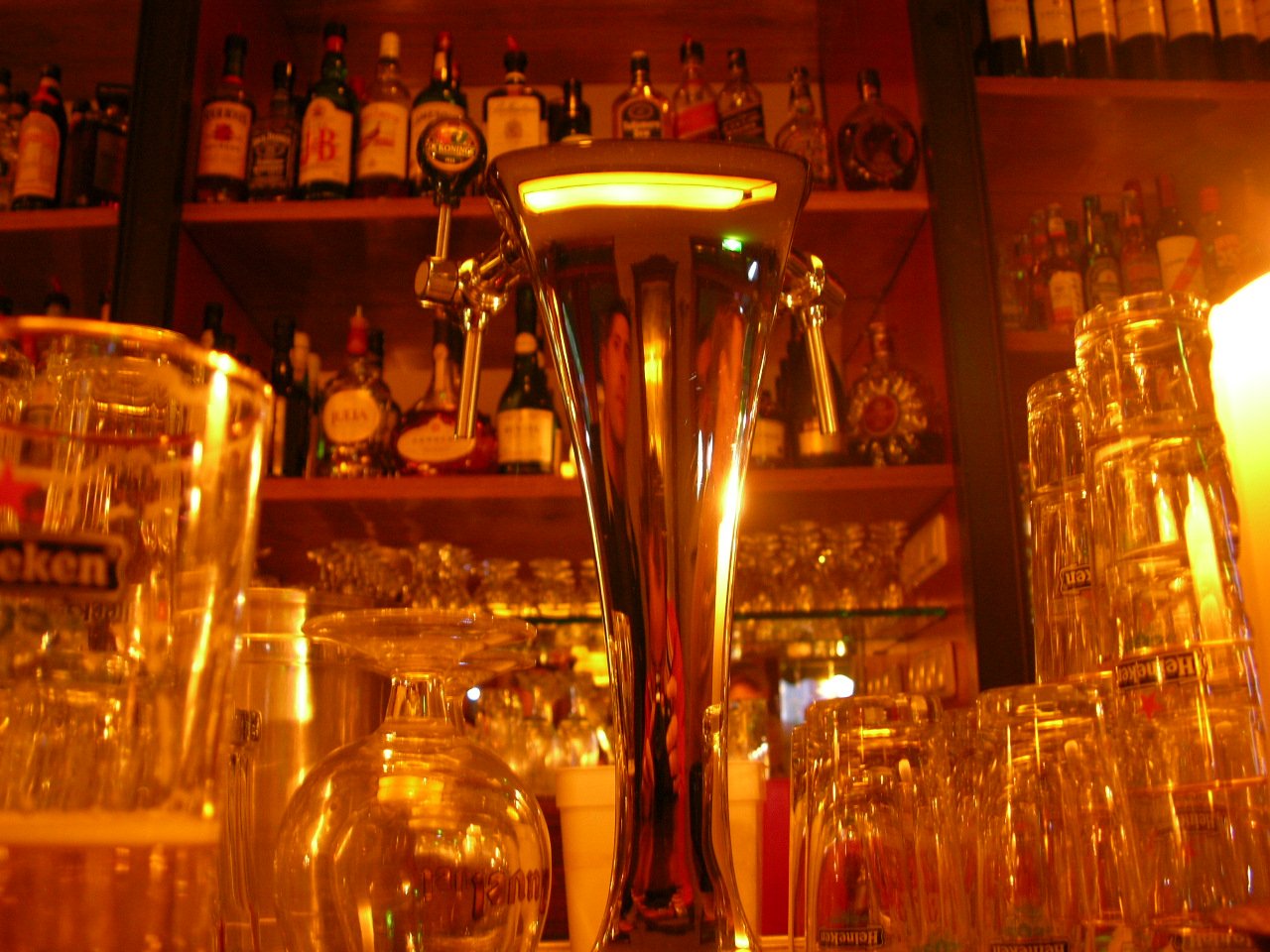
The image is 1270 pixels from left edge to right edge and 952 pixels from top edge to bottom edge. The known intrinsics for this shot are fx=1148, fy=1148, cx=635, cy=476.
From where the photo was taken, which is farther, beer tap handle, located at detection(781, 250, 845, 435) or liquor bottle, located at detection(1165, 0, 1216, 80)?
liquor bottle, located at detection(1165, 0, 1216, 80)

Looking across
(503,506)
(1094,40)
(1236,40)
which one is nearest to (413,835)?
(503,506)

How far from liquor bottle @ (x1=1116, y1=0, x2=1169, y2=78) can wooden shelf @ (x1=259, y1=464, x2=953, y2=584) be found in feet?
2.21

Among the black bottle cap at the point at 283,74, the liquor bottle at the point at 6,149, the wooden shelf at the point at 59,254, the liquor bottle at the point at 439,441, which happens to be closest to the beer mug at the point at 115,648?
the liquor bottle at the point at 439,441

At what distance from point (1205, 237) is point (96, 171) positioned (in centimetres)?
154

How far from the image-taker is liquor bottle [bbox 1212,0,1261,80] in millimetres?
1563

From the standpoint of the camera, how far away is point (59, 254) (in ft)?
5.09

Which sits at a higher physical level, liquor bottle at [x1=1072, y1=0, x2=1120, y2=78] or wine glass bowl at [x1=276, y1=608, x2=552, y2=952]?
liquor bottle at [x1=1072, y1=0, x2=1120, y2=78]

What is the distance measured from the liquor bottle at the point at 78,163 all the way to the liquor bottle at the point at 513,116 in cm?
55

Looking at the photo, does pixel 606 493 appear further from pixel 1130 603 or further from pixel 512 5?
pixel 512 5

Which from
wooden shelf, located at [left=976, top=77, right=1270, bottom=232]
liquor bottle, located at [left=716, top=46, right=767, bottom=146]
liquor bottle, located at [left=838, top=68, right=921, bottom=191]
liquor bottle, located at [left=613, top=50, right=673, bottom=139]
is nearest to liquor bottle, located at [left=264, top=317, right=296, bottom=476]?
liquor bottle, located at [left=613, top=50, right=673, bottom=139]

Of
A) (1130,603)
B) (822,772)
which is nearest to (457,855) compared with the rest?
(822,772)

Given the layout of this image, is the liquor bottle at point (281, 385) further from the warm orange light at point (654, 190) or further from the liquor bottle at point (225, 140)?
the warm orange light at point (654, 190)

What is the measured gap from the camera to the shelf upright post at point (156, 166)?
4.45ft

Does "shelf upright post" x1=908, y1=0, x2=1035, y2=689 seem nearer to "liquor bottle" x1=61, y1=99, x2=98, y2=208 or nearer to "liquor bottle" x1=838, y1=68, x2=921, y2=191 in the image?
"liquor bottle" x1=838, y1=68, x2=921, y2=191
